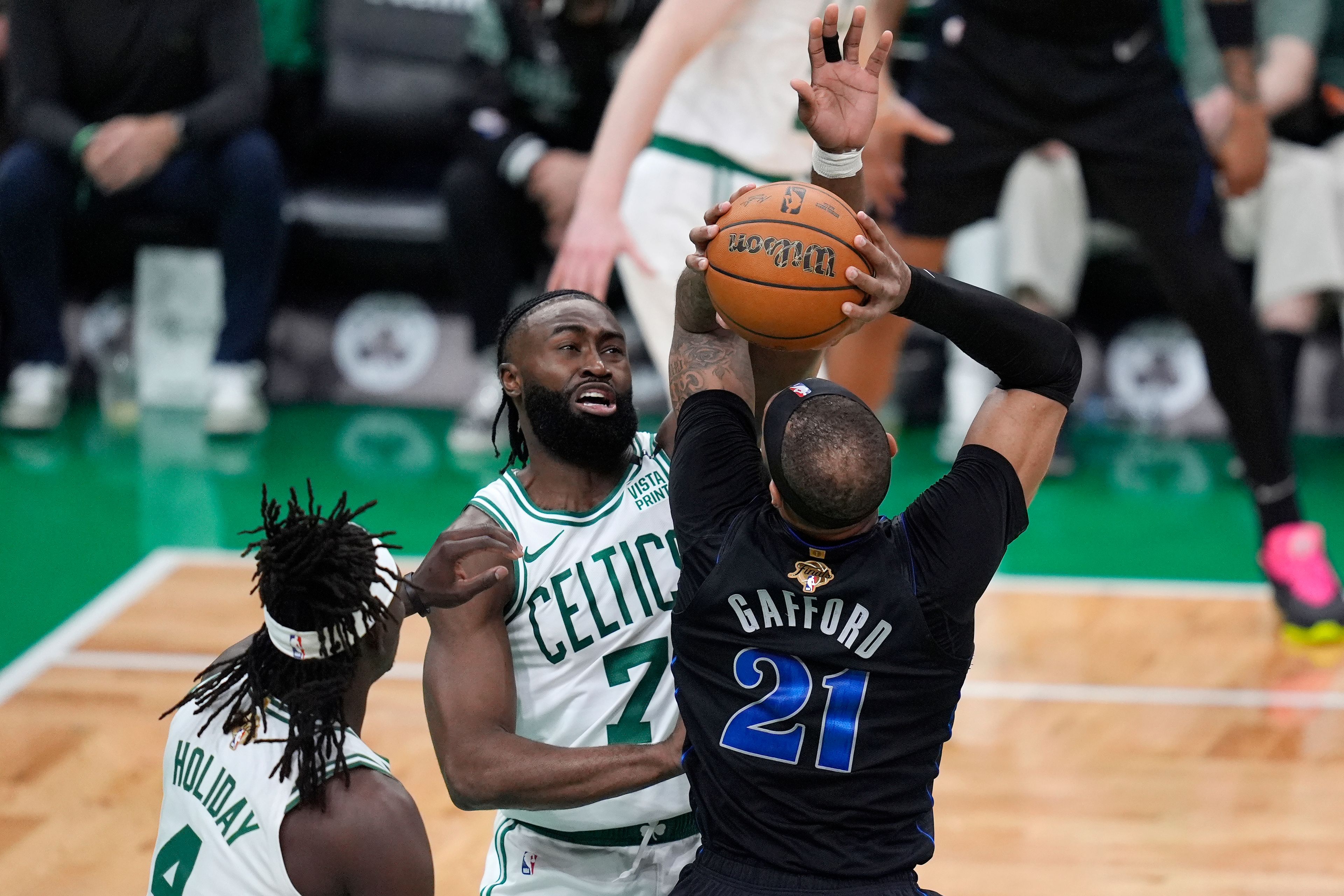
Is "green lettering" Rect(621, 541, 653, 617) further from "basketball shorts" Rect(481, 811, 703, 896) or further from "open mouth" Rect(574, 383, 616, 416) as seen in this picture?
"basketball shorts" Rect(481, 811, 703, 896)

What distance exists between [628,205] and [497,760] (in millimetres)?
1979

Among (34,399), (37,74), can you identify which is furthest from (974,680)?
(37,74)

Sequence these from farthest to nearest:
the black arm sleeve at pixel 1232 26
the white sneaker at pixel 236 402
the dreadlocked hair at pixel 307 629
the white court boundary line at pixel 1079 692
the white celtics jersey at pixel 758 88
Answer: the white sneaker at pixel 236 402 < the black arm sleeve at pixel 1232 26 < the white court boundary line at pixel 1079 692 < the white celtics jersey at pixel 758 88 < the dreadlocked hair at pixel 307 629

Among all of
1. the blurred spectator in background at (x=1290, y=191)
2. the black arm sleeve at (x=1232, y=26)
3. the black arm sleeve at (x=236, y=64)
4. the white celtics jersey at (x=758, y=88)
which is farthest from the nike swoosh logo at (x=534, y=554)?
the black arm sleeve at (x=236, y=64)

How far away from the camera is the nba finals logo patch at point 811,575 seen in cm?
246

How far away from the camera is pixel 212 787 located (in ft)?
7.70

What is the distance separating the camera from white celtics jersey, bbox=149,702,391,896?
227cm

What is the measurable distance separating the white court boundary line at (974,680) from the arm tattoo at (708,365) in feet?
7.05

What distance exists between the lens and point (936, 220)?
501 cm

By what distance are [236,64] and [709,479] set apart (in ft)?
18.8

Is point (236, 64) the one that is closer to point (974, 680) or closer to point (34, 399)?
point (34, 399)

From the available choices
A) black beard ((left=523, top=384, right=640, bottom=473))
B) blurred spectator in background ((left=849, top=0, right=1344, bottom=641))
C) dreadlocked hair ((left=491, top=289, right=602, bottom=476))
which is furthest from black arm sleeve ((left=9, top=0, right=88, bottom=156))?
black beard ((left=523, top=384, right=640, bottom=473))

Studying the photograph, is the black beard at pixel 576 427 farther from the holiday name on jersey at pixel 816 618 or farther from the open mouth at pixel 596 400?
the holiday name on jersey at pixel 816 618

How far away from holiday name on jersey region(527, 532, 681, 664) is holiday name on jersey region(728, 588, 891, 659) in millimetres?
472
